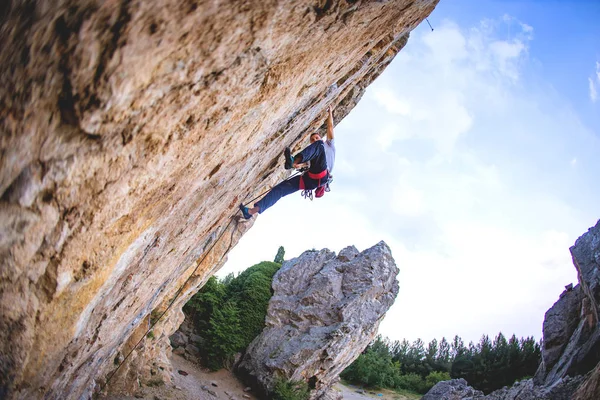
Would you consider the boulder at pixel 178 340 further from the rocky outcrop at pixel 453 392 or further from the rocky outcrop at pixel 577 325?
the rocky outcrop at pixel 577 325

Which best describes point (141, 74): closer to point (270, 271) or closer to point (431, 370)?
point (270, 271)

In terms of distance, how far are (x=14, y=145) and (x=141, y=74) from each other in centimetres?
74

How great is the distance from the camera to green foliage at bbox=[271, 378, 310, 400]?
39.6 ft

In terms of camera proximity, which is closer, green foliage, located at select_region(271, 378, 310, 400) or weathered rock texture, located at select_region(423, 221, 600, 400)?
weathered rock texture, located at select_region(423, 221, 600, 400)

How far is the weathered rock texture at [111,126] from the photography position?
5.16 feet

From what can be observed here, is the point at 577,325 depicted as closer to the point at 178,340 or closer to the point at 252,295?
the point at 252,295

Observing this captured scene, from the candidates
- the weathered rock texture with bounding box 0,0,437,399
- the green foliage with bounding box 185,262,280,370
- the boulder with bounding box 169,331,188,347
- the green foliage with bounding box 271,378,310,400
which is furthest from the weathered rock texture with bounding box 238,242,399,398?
the weathered rock texture with bounding box 0,0,437,399

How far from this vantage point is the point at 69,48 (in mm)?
1564

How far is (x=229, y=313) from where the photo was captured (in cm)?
1472

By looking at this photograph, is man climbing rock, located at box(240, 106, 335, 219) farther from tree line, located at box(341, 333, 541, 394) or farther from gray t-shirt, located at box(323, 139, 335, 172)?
tree line, located at box(341, 333, 541, 394)

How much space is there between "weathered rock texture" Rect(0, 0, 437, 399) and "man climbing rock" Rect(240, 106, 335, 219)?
5.24ft

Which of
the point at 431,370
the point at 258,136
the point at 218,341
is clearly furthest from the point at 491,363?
the point at 258,136

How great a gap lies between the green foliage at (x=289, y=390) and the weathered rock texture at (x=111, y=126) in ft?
31.5

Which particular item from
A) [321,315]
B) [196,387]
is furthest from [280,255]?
[196,387]
